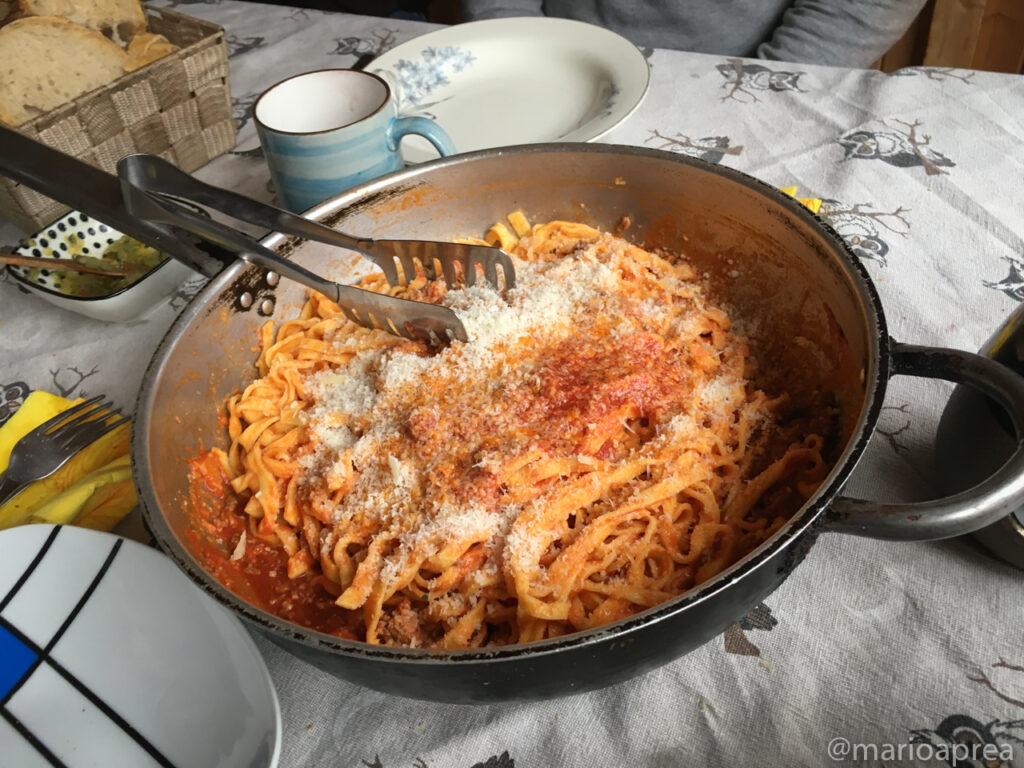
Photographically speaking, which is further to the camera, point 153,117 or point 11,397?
point 153,117

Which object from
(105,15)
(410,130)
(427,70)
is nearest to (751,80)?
(427,70)

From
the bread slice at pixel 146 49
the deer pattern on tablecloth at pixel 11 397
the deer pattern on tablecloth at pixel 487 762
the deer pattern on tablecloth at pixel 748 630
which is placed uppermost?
the bread slice at pixel 146 49

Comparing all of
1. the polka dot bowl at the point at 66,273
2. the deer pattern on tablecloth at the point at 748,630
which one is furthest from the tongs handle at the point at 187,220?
the deer pattern on tablecloth at the point at 748,630

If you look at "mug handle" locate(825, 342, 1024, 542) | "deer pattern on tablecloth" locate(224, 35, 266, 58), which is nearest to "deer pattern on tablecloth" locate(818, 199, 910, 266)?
"mug handle" locate(825, 342, 1024, 542)

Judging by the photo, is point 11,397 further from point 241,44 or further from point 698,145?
point 698,145

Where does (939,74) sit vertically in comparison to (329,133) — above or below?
below

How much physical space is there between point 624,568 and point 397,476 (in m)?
0.31

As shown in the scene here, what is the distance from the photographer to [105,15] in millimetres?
1623

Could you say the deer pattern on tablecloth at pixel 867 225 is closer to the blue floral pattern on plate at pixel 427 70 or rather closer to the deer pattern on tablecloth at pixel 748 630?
the deer pattern on tablecloth at pixel 748 630

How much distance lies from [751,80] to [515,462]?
1.34 meters

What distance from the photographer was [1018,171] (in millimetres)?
1453

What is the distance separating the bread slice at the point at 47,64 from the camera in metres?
1.46

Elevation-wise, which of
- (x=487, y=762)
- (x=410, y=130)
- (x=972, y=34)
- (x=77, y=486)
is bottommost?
(x=972, y=34)

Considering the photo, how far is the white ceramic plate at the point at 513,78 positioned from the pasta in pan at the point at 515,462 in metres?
0.55
